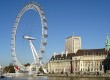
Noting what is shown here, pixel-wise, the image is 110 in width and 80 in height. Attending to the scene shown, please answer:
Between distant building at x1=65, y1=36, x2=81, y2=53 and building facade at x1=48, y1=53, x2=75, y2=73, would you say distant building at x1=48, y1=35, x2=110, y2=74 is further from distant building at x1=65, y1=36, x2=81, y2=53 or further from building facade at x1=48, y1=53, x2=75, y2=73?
distant building at x1=65, y1=36, x2=81, y2=53

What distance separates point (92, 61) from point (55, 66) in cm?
2781

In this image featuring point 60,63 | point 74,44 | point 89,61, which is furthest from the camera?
point 74,44

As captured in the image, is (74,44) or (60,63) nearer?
(60,63)

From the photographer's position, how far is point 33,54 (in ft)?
330

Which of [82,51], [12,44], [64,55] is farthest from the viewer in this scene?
[64,55]

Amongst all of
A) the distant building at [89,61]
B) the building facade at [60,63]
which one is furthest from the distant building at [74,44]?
the distant building at [89,61]

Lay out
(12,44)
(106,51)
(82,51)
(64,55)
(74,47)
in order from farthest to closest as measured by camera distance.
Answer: (74,47)
(64,55)
(82,51)
(106,51)
(12,44)

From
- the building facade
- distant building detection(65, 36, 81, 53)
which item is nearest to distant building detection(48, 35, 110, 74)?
the building facade

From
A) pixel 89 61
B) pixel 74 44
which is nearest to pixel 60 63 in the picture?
pixel 74 44

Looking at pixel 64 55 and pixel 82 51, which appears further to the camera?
pixel 64 55

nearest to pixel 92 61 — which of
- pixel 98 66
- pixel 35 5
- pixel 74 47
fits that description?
pixel 98 66

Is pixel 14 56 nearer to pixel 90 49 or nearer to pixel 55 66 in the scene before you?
pixel 90 49

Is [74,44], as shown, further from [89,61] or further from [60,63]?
[89,61]

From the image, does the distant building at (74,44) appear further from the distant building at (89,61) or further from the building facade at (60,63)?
the distant building at (89,61)
